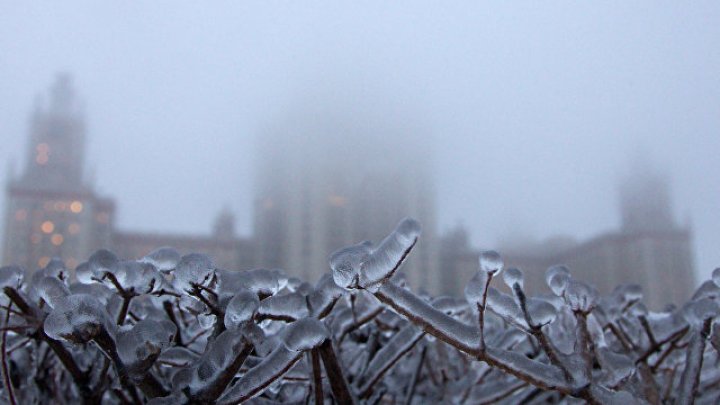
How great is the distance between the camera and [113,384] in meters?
1.26

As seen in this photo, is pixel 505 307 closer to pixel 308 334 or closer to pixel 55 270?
pixel 308 334

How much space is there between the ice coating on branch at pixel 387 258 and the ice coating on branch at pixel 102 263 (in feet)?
1.65

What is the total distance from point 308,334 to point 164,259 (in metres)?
0.40

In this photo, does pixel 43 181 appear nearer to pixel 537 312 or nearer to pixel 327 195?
pixel 327 195

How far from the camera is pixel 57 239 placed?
2495 inches

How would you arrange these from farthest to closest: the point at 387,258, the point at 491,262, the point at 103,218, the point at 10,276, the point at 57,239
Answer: the point at 103,218, the point at 57,239, the point at 10,276, the point at 491,262, the point at 387,258

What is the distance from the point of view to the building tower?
63.1 metres

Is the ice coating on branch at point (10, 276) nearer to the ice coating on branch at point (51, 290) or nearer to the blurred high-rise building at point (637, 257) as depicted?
the ice coating on branch at point (51, 290)

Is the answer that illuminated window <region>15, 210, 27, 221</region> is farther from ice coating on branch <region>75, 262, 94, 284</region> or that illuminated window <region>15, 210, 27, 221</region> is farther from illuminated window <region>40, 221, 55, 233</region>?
ice coating on branch <region>75, 262, 94, 284</region>

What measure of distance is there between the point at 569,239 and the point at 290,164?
128ft

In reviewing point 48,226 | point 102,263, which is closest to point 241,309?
point 102,263

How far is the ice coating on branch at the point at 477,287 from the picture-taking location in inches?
38.7

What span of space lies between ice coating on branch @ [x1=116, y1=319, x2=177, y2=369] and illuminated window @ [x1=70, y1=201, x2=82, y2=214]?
70.0 metres

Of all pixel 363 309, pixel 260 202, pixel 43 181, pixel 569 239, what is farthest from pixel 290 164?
pixel 363 309
